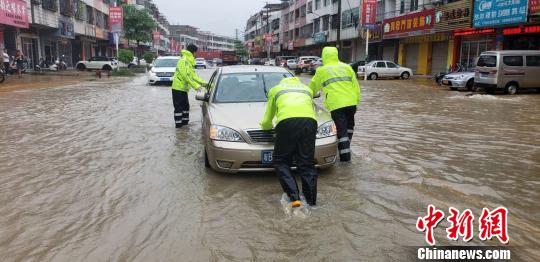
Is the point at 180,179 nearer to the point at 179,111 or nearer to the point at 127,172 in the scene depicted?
the point at 127,172

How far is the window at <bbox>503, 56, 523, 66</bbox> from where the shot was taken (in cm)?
1717

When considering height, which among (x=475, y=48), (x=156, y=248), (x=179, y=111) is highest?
(x=475, y=48)

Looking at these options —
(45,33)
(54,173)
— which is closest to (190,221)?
(54,173)

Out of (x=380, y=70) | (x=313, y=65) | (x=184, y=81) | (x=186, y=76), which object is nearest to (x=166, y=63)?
(x=184, y=81)

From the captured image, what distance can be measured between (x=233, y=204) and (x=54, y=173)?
110 inches

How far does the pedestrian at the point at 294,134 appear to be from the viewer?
431 centimetres

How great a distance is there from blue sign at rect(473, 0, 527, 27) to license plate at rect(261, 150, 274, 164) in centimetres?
1958

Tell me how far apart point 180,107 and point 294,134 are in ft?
17.5

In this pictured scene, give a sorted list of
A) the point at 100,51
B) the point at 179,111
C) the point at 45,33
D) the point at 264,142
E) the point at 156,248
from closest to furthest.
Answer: the point at 156,248
the point at 264,142
the point at 179,111
the point at 45,33
the point at 100,51

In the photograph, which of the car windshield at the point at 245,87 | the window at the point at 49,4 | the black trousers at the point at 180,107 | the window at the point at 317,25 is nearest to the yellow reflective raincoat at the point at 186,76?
the black trousers at the point at 180,107

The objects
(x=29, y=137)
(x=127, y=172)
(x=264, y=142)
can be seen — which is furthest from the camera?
(x=29, y=137)

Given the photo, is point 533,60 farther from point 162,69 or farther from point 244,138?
point 244,138

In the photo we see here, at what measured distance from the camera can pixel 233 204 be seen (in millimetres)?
4820

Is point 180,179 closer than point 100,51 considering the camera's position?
Yes
